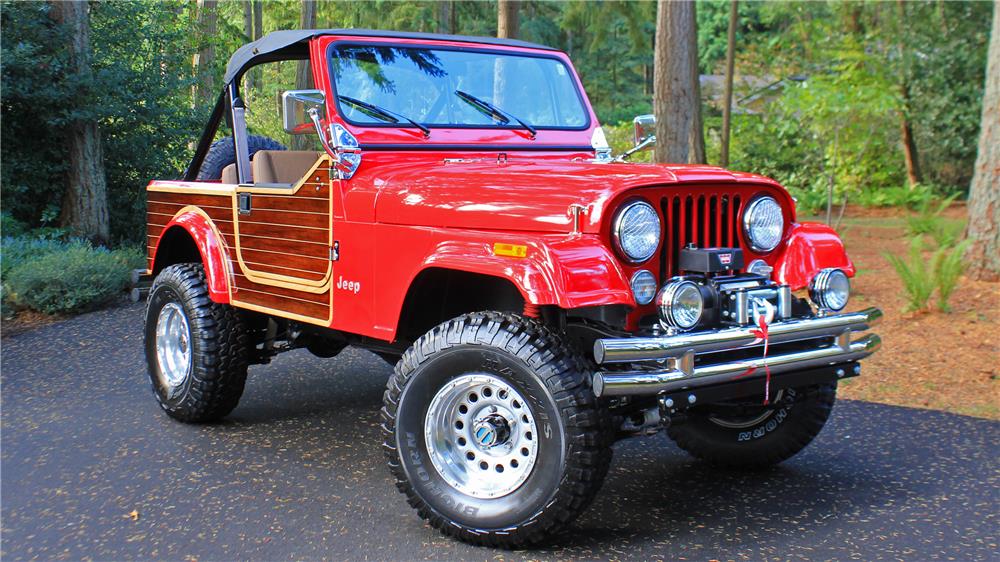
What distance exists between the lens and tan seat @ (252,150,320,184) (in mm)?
5488

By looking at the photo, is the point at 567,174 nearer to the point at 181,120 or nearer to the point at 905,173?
the point at 181,120

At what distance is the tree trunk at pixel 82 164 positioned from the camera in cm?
1199

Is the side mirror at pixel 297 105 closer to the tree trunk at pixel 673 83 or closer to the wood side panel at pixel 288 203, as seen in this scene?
the wood side panel at pixel 288 203

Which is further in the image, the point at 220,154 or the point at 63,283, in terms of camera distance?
the point at 63,283

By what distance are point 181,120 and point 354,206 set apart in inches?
391

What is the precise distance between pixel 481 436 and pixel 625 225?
3.32ft

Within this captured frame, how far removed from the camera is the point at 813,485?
14.8 ft

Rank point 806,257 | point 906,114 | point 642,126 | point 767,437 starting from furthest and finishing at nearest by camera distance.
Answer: point 906,114
point 642,126
point 767,437
point 806,257

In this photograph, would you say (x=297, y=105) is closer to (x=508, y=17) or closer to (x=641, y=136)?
(x=641, y=136)

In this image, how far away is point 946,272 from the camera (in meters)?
7.62

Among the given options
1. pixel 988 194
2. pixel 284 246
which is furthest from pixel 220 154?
pixel 988 194

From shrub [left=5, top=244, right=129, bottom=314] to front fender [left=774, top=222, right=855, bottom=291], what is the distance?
739 centimetres

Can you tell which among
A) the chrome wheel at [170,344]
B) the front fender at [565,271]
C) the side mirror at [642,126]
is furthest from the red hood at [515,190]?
the chrome wheel at [170,344]

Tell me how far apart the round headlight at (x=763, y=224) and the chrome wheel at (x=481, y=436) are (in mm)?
1313
